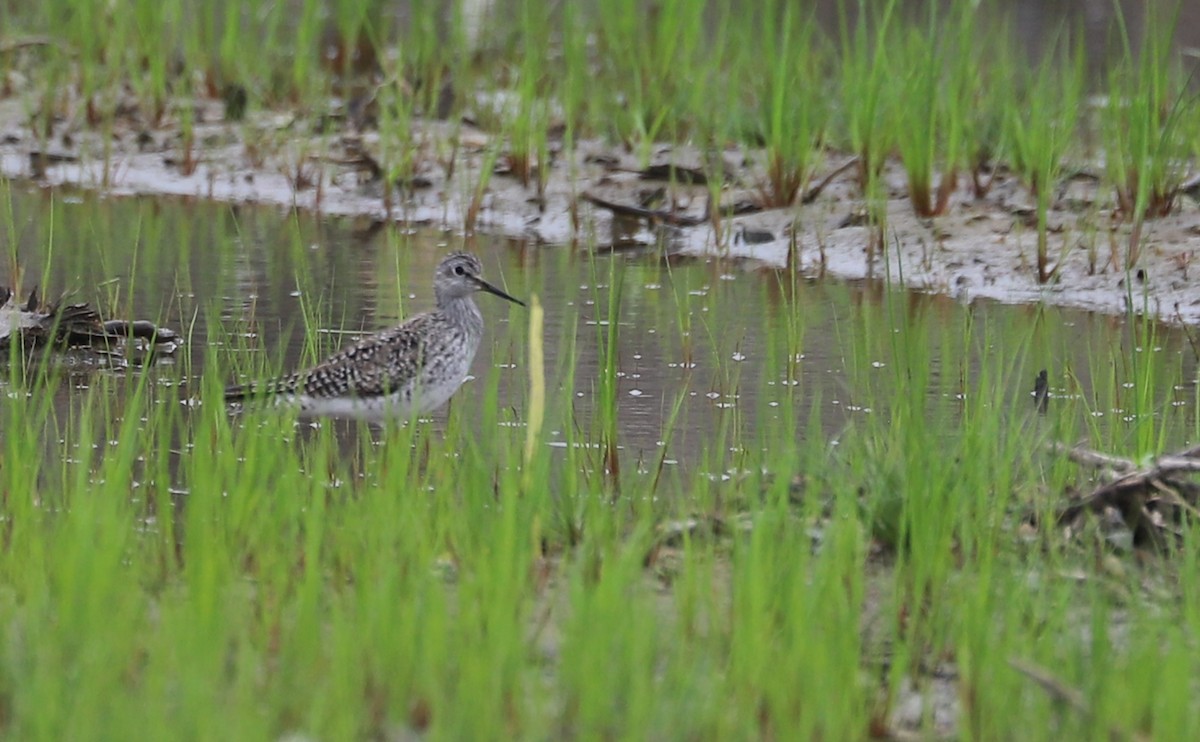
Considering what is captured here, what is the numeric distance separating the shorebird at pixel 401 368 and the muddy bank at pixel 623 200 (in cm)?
179

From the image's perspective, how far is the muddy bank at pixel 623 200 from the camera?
905 centimetres

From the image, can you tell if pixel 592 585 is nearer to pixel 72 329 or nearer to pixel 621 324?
pixel 72 329

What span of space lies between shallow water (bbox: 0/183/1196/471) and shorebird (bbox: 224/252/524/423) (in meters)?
0.12

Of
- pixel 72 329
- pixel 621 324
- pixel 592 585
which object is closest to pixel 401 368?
pixel 72 329

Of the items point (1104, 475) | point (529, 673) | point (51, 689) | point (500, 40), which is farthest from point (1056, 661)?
point (500, 40)

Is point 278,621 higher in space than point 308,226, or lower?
lower

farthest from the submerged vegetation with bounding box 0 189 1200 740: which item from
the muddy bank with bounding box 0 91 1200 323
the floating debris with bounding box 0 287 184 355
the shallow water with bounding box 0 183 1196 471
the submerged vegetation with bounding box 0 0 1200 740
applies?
the muddy bank with bounding box 0 91 1200 323

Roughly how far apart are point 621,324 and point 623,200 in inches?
104

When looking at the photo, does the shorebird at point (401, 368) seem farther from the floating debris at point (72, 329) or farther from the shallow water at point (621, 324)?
the floating debris at point (72, 329)

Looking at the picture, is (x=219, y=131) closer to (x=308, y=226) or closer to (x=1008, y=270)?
(x=308, y=226)

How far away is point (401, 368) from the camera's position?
6633 mm

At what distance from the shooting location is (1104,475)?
508cm

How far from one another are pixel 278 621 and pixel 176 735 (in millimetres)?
695

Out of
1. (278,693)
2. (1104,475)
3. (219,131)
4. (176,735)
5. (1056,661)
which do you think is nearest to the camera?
(176,735)
